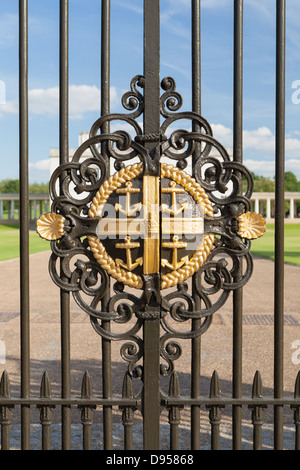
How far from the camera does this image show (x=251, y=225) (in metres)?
2.80

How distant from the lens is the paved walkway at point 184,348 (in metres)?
5.26

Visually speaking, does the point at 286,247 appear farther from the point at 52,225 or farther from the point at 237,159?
the point at 52,225

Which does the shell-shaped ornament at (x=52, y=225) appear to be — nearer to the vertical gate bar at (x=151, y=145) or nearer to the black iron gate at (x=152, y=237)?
the black iron gate at (x=152, y=237)

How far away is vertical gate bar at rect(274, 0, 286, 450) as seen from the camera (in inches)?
112

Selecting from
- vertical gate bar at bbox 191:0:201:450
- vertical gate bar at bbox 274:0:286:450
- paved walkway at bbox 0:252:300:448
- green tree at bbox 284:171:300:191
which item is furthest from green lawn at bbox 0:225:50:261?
green tree at bbox 284:171:300:191

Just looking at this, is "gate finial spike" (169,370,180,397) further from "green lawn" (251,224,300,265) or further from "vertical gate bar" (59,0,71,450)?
"green lawn" (251,224,300,265)

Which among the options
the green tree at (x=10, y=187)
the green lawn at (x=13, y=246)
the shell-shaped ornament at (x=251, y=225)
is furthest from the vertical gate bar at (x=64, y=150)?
the green tree at (x=10, y=187)

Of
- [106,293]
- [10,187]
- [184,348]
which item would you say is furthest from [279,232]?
[10,187]

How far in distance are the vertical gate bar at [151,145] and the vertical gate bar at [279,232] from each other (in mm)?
748

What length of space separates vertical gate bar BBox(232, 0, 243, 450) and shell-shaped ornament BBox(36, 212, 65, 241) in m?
1.13

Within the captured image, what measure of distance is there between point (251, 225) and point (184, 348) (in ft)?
14.5

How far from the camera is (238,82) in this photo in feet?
9.36

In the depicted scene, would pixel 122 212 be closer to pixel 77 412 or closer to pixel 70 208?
pixel 70 208

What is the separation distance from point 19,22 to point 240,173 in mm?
1727
